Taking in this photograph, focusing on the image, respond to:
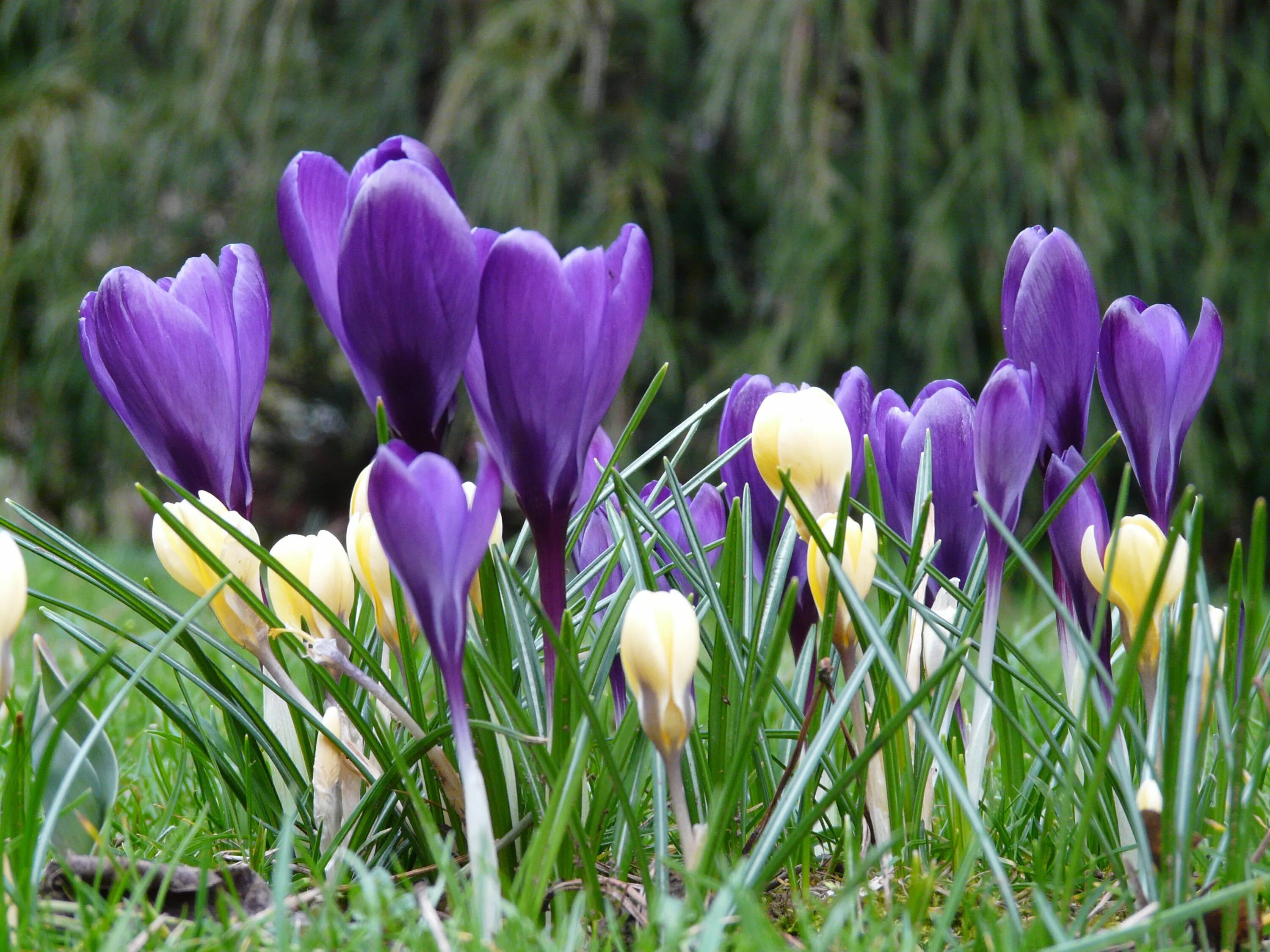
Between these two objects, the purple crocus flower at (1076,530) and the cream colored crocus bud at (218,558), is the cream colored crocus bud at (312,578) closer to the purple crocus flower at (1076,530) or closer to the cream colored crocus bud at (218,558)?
the cream colored crocus bud at (218,558)

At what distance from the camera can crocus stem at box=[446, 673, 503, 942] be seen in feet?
1.57

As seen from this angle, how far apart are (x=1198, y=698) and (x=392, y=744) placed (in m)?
0.38

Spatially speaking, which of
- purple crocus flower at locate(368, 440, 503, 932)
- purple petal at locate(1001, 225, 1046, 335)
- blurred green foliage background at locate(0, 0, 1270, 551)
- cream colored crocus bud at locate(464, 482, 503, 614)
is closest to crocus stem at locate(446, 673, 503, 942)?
purple crocus flower at locate(368, 440, 503, 932)

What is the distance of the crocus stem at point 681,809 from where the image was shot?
50 cm

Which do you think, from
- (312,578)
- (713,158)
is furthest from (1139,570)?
(713,158)

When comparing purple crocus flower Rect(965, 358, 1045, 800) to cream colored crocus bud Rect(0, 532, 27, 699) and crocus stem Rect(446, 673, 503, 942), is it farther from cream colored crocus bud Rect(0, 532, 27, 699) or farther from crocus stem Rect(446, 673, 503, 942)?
cream colored crocus bud Rect(0, 532, 27, 699)

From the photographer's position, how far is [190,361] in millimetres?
600

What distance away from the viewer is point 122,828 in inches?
27.8

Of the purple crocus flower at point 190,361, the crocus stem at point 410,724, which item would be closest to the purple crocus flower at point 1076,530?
the crocus stem at point 410,724

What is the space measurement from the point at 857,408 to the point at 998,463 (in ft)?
0.45

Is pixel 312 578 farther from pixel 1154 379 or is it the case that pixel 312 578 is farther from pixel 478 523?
pixel 1154 379

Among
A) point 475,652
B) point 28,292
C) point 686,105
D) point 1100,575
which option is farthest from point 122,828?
point 28,292

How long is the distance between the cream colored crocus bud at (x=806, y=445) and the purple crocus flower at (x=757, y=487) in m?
0.08

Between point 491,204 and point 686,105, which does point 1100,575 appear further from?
point 686,105
